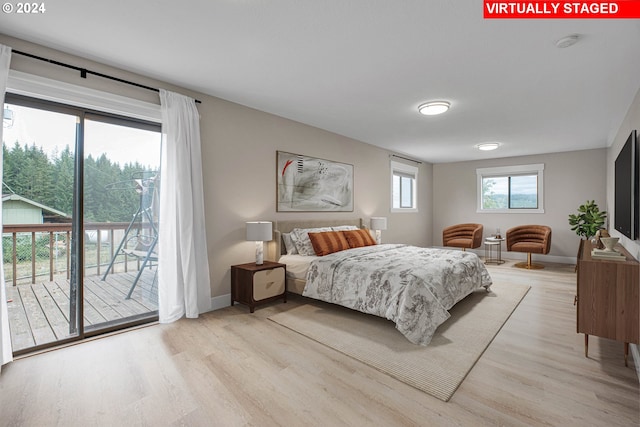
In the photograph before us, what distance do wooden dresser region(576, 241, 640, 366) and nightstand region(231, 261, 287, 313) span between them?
2.92 m

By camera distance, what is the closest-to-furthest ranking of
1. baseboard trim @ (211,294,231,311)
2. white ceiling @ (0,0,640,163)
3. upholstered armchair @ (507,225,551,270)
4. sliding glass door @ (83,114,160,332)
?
1. white ceiling @ (0,0,640,163)
2. sliding glass door @ (83,114,160,332)
3. baseboard trim @ (211,294,231,311)
4. upholstered armchair @ (507,225,551,270)

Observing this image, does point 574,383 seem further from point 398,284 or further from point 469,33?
point 469,33

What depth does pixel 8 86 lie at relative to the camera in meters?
2.33

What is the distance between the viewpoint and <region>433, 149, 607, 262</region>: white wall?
6.25 m

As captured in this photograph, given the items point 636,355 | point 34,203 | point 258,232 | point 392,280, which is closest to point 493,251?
point 636,355

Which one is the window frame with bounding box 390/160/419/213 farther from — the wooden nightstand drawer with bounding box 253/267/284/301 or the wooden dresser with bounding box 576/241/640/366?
the wooden dresser with bounding box 576/241/640/366

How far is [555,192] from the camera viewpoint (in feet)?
21.9

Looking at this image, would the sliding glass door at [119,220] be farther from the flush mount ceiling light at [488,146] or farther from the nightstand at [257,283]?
the flush mount ceiling light at [488,146]

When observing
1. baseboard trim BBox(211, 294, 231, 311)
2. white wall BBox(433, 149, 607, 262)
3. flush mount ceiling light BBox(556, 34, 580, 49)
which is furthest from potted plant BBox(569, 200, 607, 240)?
baseboard trim BBox(211, 294, 231, 311)

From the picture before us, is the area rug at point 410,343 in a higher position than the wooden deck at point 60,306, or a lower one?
lower

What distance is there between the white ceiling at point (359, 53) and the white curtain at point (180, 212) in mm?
430

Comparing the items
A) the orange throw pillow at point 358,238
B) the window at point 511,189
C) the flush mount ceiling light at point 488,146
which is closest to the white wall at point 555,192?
the window at point 511,189

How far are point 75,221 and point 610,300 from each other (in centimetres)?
455

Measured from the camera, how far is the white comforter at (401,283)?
108 inches
